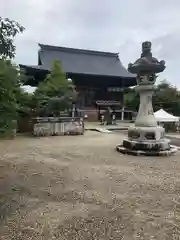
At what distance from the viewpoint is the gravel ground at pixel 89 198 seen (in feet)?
10.2

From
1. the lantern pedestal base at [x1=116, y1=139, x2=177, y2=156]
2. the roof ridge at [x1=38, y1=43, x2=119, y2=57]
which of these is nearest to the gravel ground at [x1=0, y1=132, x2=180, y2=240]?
the lantern pedestal base at [x1=116, y1=139, x2=177, y2=156]

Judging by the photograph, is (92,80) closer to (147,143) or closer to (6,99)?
(147,143)

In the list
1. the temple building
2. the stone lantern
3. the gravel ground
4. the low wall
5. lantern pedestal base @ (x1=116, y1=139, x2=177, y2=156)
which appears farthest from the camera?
the temple building

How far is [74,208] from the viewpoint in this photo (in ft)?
12.4

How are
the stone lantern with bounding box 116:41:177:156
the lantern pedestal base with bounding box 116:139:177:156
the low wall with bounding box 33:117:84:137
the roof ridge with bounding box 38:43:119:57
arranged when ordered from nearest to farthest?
the lantern pedestal base with bounding box 116:139:177:156 < the stone lantern with bounding box 116:41:177:156 < the low wall with bounding box 33:117:84:137 < the roof ridge with bounding box 38:43:119:57

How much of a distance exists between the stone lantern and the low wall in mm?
5404

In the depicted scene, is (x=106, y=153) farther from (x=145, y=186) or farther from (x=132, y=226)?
(x=132, y=226)

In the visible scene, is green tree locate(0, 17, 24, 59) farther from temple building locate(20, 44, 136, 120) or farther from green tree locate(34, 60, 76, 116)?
temple building locate(20, 44, 136, 120)

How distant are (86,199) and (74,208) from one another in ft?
1.35

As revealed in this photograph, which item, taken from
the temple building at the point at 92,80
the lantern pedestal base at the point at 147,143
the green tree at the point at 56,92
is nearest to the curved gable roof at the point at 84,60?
the temple building at the point at 92,80

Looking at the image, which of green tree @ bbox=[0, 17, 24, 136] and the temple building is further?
the temple building

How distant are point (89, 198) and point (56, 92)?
1303 centimetres

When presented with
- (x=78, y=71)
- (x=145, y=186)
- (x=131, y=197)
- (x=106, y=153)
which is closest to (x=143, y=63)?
(x=106, y=153)

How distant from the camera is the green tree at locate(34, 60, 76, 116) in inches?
566
